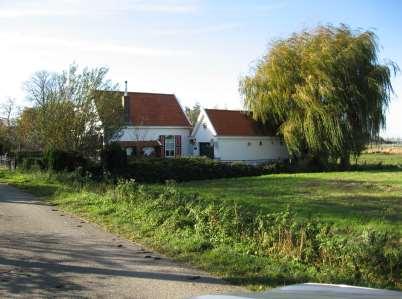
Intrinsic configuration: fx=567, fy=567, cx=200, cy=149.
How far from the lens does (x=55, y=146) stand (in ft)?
107

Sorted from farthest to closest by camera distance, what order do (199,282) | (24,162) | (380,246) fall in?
1. (24,162)
2. (380,246)
3. (199,282)

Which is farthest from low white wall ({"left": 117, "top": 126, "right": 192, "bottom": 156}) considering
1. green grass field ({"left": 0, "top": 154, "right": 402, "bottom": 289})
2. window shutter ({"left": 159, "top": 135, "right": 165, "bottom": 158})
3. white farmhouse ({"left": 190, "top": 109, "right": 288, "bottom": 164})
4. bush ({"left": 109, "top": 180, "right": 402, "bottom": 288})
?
bush ({"left": 109, "top": 180, "right": 402, "bottom": 288})

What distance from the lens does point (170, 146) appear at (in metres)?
50.3

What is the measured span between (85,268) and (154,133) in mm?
41017

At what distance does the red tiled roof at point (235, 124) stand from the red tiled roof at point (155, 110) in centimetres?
278

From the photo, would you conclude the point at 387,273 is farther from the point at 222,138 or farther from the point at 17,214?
the point at 222,138

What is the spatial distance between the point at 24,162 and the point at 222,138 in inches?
740

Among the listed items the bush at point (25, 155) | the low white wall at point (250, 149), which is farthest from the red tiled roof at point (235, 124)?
the bush at point (25, 155)

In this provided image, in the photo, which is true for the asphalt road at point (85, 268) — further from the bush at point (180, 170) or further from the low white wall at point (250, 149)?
the low white wall at point (250, 149)

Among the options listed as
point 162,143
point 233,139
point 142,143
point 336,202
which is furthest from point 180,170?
point 336,202

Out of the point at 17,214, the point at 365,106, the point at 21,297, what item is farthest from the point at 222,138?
the point at 21,297

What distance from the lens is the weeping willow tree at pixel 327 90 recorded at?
1694 inches

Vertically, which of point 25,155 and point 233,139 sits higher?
point 233,139

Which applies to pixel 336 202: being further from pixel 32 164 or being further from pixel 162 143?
pixel 162 143
